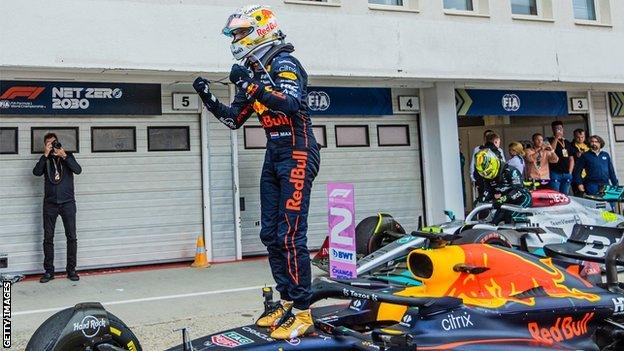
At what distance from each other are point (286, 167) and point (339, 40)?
23.8 feet

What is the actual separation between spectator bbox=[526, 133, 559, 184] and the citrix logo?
9.49 m

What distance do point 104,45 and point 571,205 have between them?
6624mm

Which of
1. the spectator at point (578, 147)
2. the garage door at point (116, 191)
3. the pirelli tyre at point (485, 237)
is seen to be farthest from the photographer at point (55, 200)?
the spectator at point (578, 147)

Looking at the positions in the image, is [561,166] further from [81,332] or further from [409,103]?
[81,332]

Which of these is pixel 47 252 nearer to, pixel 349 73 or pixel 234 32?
pixel 349 73

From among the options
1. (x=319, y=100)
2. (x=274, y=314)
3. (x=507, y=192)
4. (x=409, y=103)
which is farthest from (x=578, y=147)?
(x=274, y=314)

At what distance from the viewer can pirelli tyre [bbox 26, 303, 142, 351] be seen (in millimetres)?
3020

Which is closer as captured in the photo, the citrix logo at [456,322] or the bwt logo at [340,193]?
the citrix logo at [456,322]

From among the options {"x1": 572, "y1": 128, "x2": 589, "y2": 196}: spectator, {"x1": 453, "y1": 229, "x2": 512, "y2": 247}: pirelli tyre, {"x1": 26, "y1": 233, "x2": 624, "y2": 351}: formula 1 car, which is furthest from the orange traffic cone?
{"x1": 572, "y1": 128, "x2": 589, "y2": 196}: spectator

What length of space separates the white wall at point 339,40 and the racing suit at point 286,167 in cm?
585

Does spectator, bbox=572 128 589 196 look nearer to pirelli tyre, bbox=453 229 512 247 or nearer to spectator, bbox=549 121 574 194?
spectator, bbox=549 121 574 194

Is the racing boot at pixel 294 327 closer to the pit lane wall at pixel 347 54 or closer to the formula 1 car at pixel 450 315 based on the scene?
the formula 1 car at pixel 450 315

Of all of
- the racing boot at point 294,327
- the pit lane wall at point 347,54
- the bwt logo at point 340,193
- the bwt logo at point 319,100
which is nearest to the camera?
the racing boot at point 294,327

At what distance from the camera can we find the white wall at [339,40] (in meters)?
8.64
